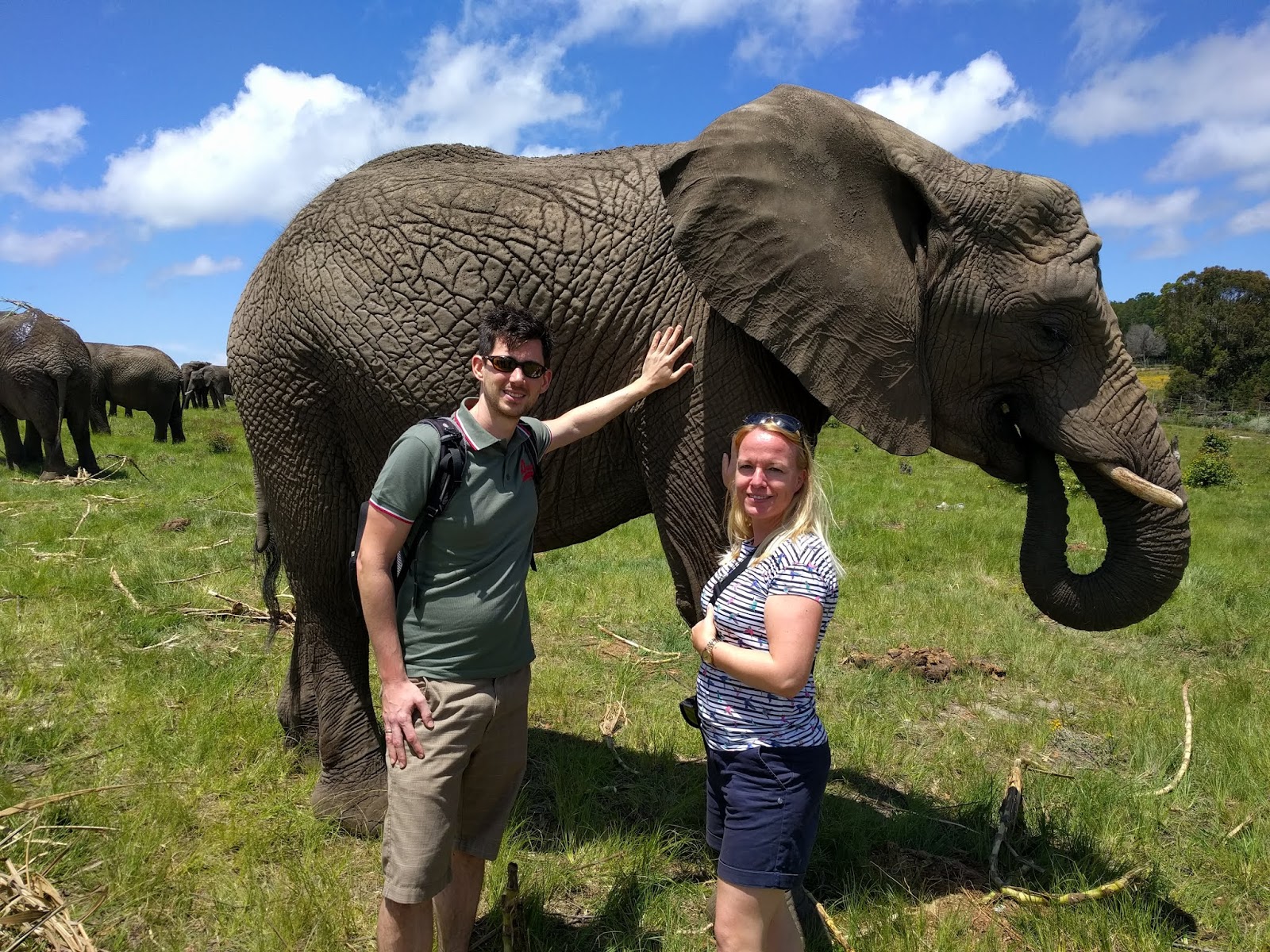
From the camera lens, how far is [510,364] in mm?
2402

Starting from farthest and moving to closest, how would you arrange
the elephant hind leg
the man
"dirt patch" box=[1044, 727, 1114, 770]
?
the elephant hind leg → "dirt patch" box=[1044, 727, 1114, 770] → the man

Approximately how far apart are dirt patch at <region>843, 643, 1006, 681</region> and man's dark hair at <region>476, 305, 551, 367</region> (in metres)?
4.26

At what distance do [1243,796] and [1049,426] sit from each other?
244 cm

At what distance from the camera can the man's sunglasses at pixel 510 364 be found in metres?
2.40

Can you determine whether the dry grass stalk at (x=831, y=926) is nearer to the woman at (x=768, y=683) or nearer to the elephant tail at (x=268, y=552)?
the woman at (x=768, y=683)

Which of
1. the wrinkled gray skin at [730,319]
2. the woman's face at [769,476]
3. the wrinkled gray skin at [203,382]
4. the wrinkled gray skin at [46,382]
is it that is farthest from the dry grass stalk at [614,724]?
the wrinkled gray skin at [203,382]

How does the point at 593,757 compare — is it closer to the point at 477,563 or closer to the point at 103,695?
the point at 477,563

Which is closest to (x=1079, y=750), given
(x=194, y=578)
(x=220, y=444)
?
(x=194, y=578)

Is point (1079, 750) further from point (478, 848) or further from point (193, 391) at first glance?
point (193, 391)

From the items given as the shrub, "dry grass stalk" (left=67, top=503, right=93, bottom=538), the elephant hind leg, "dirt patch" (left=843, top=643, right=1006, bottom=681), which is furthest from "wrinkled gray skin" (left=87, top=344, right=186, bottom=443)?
"dirt patch" (left=843, top=643, right=1006, bottom=681)

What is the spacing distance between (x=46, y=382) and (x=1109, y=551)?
1617cm

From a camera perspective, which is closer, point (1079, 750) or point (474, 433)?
point (474, 433)

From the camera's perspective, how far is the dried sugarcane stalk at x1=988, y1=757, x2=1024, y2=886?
10.9 feet

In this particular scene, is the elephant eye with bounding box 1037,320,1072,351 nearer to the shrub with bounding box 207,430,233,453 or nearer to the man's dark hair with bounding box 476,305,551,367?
the man's dark hair with bounding box 476,305,551,367
